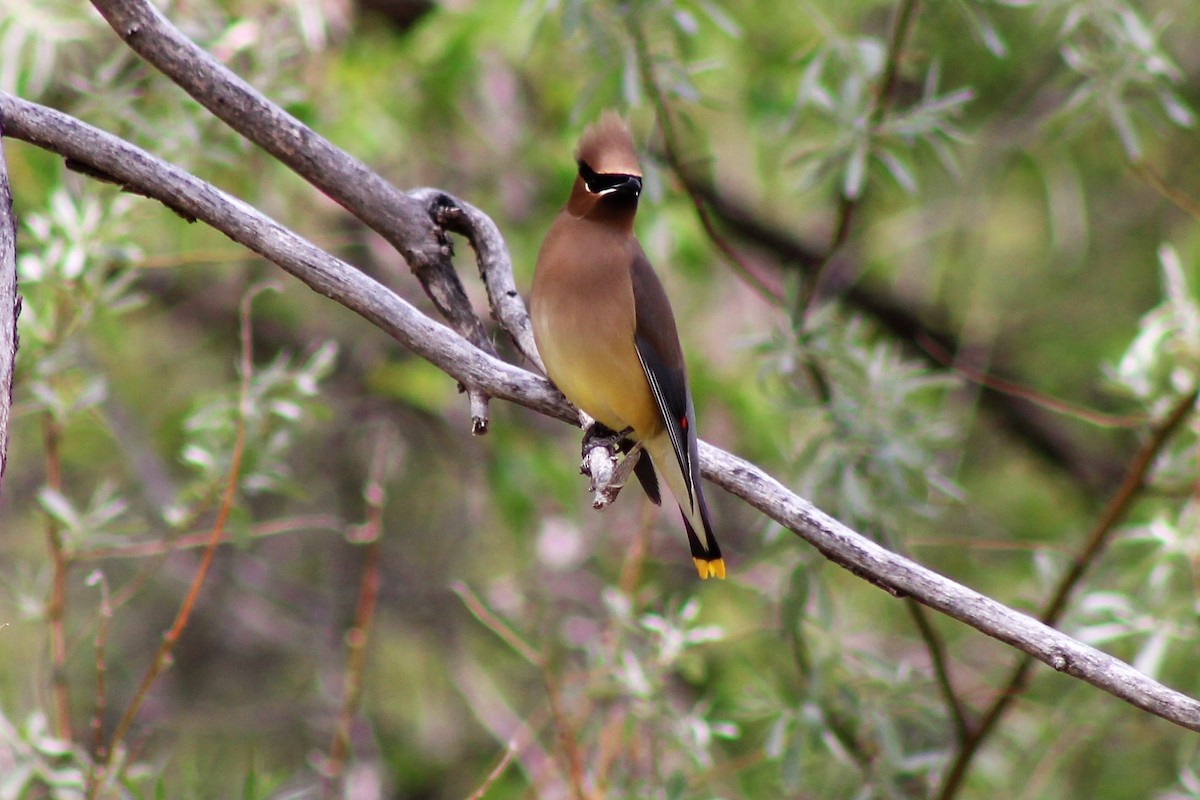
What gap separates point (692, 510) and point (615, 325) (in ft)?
1.45

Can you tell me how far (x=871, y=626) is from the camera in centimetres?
518

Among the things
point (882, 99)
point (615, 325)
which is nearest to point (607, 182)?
point (615, 325)

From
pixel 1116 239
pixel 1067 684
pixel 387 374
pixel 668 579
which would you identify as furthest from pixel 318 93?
pixel 1116 239

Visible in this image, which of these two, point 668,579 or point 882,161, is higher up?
point 882,161

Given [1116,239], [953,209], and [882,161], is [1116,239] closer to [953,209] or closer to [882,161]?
[953,209]

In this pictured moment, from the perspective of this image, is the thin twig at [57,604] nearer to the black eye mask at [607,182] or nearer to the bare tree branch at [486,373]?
the bare tree branch at [486,373]

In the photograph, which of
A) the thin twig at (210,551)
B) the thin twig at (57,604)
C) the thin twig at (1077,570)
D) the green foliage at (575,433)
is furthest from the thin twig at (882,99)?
the thin twig at (57,604)

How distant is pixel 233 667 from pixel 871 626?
9.64ft

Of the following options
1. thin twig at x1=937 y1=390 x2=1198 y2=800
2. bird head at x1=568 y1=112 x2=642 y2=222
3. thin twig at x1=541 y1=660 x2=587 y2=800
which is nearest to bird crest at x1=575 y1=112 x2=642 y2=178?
bird head at x1=568 y1=112 x2=642 y2=222

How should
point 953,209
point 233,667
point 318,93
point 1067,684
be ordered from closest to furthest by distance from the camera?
point 1067,684 → point 318,93 → point 953,209 → point 233,667

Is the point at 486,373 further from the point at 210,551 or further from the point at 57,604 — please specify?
the point at 57,604

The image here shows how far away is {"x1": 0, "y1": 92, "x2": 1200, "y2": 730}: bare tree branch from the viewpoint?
2.15m

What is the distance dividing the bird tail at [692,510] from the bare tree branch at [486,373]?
0.36 m

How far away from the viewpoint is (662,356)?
307 centimetres
